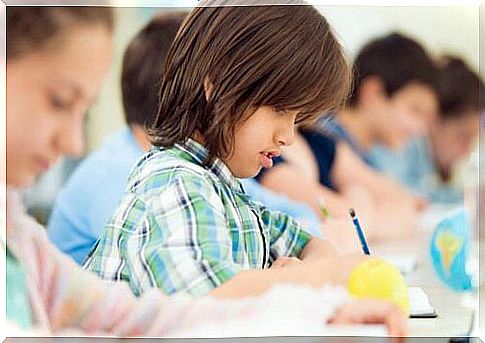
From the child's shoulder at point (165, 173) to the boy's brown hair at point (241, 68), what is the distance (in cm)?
6

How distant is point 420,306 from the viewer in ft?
11.7

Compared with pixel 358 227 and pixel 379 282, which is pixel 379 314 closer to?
pixel 379 282

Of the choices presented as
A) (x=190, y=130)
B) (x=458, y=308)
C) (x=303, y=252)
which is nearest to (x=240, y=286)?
(x=303, y=252)

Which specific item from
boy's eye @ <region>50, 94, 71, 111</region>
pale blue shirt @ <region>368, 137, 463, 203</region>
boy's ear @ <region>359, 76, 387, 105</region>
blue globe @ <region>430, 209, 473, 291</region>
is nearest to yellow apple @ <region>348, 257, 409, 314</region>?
blue globe @ <region>430, 209, 473, 291</region>

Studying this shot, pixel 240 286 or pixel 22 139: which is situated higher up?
pixel 22 139

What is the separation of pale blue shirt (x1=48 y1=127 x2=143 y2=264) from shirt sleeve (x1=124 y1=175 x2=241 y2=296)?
0.18 meters

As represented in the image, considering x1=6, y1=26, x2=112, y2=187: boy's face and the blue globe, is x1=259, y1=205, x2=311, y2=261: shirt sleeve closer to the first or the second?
the blue globe

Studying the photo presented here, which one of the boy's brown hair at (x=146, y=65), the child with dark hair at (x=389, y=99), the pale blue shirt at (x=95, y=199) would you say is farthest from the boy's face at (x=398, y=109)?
the boy's brown hair at (x=146, y=65)

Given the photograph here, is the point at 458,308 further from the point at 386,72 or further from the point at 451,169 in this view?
the point at 386,72

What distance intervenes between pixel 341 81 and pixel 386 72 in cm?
17

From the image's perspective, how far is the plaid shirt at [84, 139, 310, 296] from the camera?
11.1 feet

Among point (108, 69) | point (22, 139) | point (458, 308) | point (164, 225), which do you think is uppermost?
point (108, 69)

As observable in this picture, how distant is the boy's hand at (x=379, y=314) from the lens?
3.49m

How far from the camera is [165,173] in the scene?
3443mm
